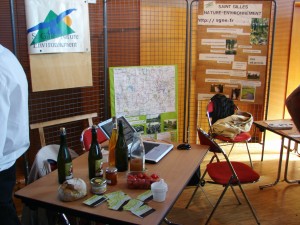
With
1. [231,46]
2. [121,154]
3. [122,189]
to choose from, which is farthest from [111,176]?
[231,46]

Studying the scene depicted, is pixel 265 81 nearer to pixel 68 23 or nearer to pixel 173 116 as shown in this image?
pixel 173 116

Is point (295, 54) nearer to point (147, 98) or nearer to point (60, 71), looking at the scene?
point (147, 98)

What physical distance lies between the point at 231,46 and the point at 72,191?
3.12 m

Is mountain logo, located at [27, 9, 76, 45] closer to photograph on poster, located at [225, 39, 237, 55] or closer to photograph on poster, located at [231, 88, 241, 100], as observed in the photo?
photograph on poster, located at [225, 39, 237, 55]

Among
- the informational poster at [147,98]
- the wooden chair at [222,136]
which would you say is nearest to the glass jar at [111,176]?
the informational poster at [147,98]

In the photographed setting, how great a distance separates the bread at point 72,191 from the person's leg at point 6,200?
385 millimetres

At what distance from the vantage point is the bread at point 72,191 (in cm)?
140

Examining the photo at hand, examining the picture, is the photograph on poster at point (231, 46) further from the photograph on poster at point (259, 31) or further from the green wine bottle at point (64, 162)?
the green wine bottle at point (64, 162)

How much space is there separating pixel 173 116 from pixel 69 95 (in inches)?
50.7

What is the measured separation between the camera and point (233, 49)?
391 cm

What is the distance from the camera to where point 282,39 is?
431 cm

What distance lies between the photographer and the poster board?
3799 millimetres

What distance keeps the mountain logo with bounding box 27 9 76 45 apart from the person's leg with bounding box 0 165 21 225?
148 centimetres

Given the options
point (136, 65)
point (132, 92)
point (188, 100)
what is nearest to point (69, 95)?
point (132, 92)
